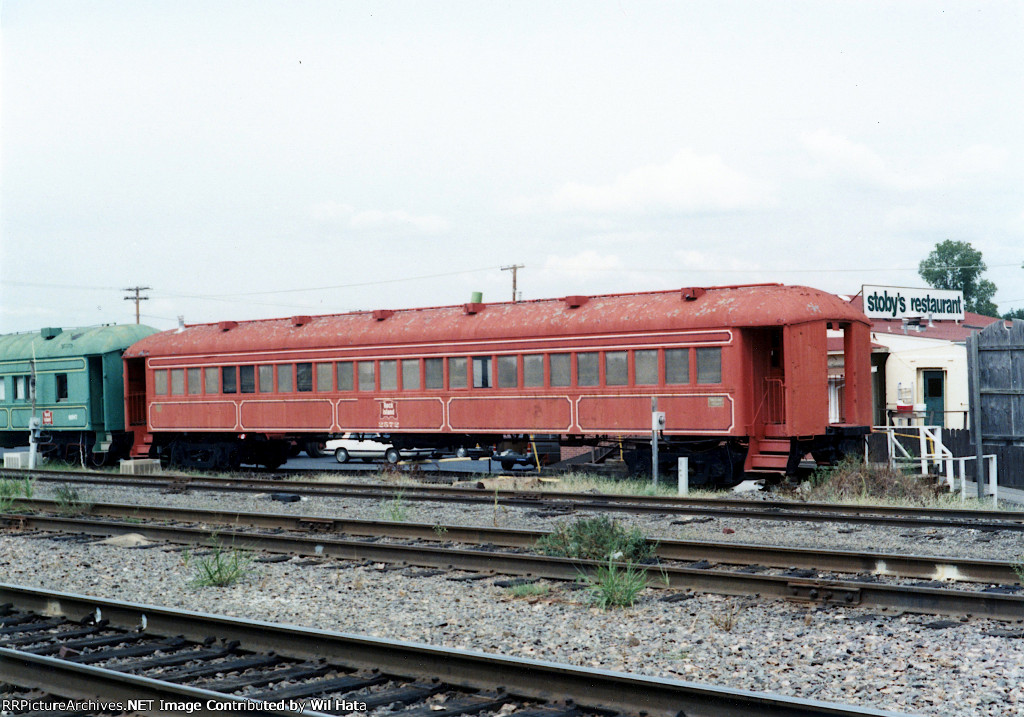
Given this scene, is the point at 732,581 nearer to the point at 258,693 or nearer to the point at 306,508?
the point at 258,693

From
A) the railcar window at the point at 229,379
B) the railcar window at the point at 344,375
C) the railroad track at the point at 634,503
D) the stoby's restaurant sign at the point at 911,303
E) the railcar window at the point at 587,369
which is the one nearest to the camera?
the railroad track at the point at 634,503

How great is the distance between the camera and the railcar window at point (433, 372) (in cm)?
1972

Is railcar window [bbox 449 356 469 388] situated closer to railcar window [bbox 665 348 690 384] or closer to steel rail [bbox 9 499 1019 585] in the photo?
railcar window [bbox 665 348 690 384]

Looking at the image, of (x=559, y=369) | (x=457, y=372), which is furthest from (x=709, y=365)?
(x=457, y=372)

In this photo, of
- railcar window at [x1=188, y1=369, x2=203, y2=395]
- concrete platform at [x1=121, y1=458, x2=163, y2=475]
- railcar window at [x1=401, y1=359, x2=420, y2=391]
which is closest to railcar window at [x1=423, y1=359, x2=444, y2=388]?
railcar window at [x1=401, y1=359, x2=420, y2=391]

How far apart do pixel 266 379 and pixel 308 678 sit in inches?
660

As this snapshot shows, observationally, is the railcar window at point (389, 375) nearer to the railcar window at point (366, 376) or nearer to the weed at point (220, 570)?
the railcar window at point (366, 376)

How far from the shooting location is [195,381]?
23516 millimetres

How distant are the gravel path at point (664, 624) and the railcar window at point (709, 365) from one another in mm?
5319

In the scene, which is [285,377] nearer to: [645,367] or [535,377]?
[535,377]

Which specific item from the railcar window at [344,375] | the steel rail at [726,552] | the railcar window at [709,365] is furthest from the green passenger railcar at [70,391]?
the railcar window at [709,365]

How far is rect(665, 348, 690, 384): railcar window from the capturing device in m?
16.9

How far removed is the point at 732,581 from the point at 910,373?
2152 centimetres

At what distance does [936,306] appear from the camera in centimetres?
3591
